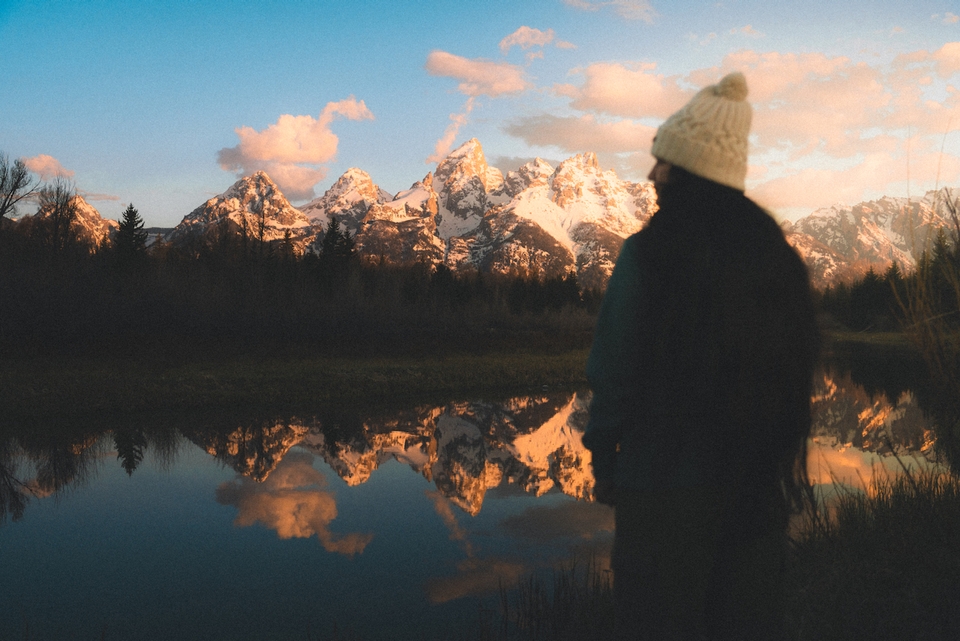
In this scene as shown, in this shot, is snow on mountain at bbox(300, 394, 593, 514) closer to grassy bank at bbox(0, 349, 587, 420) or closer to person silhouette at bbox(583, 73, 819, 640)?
grassy bank at bbox(0, 349, 587, 420)

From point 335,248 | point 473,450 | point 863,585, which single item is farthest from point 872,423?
point 335,248

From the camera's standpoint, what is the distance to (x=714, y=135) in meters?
1.95

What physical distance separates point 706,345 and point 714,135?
0.68m

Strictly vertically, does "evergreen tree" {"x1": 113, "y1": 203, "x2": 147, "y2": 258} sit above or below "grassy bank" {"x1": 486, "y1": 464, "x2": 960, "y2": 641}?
above

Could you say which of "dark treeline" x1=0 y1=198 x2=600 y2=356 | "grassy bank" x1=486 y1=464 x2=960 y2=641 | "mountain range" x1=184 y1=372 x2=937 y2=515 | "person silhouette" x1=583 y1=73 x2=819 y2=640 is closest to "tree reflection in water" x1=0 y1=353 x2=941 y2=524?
"mountain range" x1=184 y1=372 x2=937 y2=515

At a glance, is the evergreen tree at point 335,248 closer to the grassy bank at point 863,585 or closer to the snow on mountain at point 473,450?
the snow on mountain at point 473,450

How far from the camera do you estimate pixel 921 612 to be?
11.7 ft

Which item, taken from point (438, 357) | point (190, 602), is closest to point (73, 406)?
point (190, 602)

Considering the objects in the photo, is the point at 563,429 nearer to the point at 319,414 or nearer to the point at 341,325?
the point at 319,414

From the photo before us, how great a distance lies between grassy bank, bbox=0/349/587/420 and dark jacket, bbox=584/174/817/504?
58.4 ft

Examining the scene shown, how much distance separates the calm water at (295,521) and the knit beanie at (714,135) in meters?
0.93

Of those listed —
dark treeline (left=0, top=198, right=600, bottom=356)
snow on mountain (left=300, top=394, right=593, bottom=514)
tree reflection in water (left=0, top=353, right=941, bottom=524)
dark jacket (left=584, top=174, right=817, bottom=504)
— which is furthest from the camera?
dark treeline (left=0, top=198, right=600, bottom=356)

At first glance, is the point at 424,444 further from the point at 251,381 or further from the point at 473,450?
the point at 251,381

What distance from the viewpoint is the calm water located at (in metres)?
5.43
